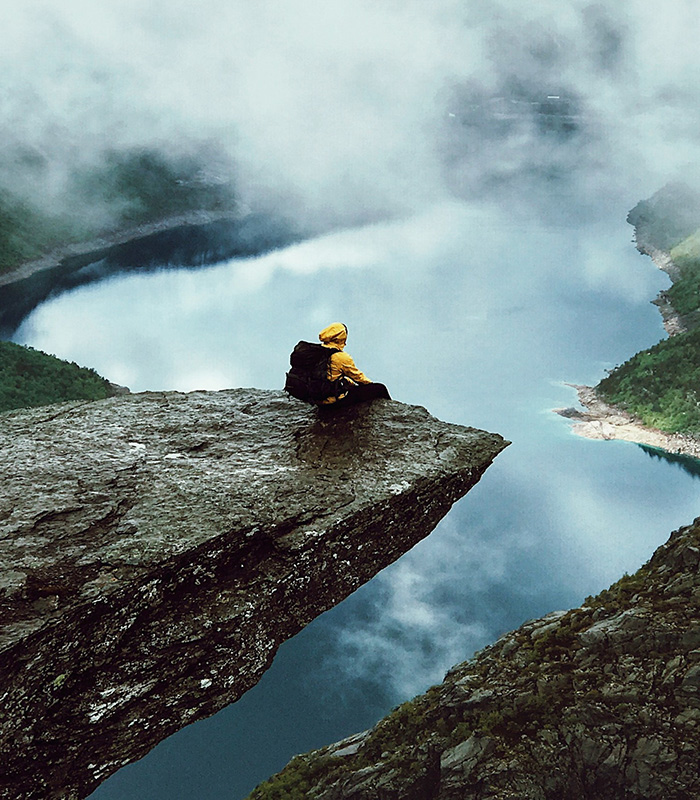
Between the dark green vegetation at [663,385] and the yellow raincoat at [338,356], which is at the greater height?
the dark green vegetation at [663,385]

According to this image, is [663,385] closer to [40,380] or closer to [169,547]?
[40,380]

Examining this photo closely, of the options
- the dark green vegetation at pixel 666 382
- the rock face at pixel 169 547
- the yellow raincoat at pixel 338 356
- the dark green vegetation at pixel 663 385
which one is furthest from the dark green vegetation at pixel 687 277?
the rock face at pixel 169 547

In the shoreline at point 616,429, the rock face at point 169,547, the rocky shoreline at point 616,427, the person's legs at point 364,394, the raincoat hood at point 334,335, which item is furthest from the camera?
the rocky shoreline at point 616,427

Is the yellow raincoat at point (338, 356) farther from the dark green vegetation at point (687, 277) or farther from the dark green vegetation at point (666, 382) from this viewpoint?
the dark green vegetation at point (687, 277)

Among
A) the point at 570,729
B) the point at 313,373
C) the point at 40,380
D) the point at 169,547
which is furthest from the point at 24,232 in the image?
the point at 169,547

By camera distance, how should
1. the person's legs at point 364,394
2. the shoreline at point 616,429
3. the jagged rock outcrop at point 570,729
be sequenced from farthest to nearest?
the shoreline at point 616,429 → the jagged rock outcrop at point 570,729 → the person's legs at point 364,394

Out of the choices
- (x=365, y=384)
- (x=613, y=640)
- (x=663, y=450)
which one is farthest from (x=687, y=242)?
(x=365, y=384)

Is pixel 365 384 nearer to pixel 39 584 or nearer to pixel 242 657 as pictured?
pixel 242 657
